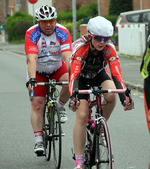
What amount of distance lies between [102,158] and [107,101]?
2.55 feet

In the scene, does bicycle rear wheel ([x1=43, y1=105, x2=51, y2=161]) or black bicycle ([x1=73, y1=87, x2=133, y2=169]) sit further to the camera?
bicycle rear wheel ([x1=43, y1=105, x2=51, y2=161])

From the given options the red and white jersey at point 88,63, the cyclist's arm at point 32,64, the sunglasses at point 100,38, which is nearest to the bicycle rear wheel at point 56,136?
the cyclist's arm at point 32,64

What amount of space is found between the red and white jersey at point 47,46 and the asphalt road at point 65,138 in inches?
46.9

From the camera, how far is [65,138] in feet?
28.1

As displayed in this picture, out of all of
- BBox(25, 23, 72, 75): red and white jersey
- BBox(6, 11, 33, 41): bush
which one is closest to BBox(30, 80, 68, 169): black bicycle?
BBox(25, 23, 72, 75): red and white jersey

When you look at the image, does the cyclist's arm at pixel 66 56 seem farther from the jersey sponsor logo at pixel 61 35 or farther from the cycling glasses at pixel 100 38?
the cycling glasses at pixel 100 38

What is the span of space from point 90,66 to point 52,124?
119cm

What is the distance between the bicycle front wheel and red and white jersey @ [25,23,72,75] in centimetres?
186

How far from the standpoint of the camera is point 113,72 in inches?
231

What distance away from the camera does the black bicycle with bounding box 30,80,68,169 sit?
665 centimetres

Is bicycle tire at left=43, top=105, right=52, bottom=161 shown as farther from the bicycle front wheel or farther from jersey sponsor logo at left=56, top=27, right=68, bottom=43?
the bicycle front wheel

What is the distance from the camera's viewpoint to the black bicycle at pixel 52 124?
6652 millimetres

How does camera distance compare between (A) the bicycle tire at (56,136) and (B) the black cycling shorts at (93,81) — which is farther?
(A) the bicycle tire at (56,136)

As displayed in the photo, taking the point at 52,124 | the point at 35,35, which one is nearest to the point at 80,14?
the point at 35,35
